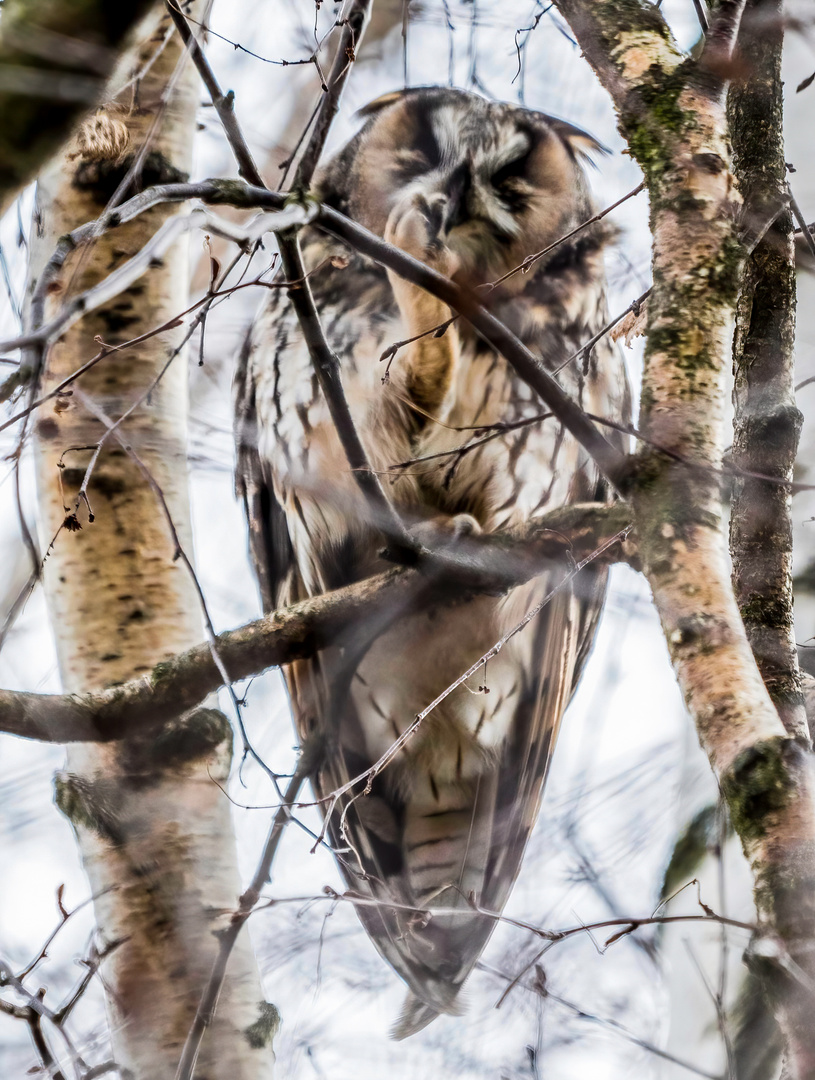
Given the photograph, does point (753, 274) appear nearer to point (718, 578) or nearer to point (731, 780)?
point (718, 578)

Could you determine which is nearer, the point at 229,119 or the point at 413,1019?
the point at 229,119

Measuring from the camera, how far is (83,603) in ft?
6.59

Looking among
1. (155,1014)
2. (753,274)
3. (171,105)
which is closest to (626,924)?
(155,1014)

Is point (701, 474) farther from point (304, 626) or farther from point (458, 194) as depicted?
point (458, 194)

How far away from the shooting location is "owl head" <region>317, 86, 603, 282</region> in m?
2.39

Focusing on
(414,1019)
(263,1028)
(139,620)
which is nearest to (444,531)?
(139,620)

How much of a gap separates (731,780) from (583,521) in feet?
2.33

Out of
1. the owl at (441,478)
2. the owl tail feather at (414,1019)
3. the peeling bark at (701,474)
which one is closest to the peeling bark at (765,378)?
the peeling bark at (701,474)

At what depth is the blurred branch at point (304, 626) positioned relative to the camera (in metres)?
1.58

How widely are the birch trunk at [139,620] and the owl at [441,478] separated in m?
0.36

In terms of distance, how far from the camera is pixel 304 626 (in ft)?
A: 5.50

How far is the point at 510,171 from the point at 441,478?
0.74 m

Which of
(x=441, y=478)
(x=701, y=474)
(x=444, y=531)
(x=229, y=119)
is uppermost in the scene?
(x=441, y=478)

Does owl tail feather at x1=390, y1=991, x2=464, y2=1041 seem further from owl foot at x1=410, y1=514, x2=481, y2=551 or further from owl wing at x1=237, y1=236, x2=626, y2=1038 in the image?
owl foot at x1=410, y1=514, x2=481, y2=551
